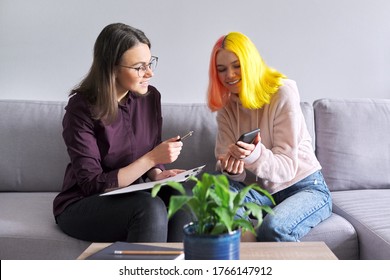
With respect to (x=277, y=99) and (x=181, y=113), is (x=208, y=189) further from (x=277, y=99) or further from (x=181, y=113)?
(x=181, y=113)

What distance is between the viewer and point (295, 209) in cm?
160

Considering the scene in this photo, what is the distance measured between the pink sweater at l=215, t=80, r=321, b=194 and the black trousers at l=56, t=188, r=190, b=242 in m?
0.33

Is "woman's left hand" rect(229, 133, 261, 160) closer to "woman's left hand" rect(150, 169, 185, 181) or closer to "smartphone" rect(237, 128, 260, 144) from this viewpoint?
"smartphone" rect(237, 128, 260, 144)

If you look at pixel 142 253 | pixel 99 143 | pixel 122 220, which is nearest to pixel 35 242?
pixel 122 220

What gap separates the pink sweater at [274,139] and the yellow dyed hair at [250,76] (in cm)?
4

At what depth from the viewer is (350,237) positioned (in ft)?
5.30

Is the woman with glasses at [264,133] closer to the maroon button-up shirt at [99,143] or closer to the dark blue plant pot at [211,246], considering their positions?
→ the maroon button-up shirt at [99,143]

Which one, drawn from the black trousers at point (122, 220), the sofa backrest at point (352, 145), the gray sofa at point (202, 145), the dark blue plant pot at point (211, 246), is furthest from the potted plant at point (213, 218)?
the sofa backrest at point (352, 145)

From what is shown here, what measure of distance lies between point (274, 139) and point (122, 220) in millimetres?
619

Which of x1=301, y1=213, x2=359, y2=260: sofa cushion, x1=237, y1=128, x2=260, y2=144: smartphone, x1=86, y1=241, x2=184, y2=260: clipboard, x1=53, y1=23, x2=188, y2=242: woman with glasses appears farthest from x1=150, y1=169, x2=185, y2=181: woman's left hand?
x1=86, y1=241, x2=184, y2=260: clipboard

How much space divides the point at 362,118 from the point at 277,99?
554 millimetres

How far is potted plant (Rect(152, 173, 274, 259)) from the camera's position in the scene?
0.91 meters

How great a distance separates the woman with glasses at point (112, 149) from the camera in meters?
1.50

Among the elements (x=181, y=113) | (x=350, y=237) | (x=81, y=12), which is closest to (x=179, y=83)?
(x=181, y=113)
